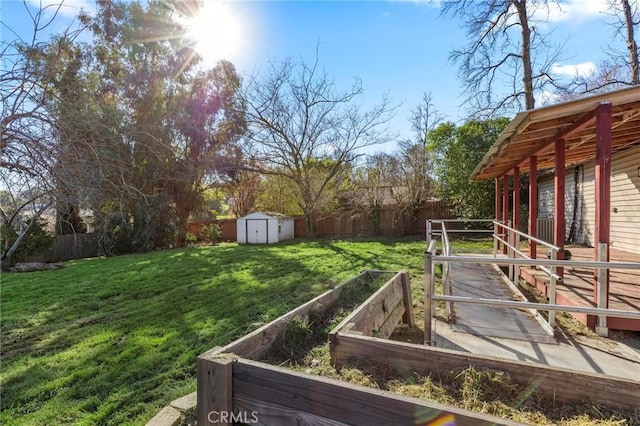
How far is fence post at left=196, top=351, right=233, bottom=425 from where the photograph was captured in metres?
1.33

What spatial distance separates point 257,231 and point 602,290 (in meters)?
13.8

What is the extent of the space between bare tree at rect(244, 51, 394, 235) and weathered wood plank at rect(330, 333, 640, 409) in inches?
556

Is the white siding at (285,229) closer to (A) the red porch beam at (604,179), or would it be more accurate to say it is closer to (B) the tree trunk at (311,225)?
(B) the tree trunk at (311,225)

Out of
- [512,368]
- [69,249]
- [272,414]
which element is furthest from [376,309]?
[69,249]

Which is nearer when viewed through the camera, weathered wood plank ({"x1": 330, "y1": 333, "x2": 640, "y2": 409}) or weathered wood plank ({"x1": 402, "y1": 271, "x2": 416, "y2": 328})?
weathered wood plank ({"x1": 330, "y1": 333, "x2": 640, "y2": 409})

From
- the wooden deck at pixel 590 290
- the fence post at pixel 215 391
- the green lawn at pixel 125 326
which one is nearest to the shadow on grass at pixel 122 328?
the green lawn at pixel 125 326

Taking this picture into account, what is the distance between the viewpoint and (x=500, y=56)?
1220 cm

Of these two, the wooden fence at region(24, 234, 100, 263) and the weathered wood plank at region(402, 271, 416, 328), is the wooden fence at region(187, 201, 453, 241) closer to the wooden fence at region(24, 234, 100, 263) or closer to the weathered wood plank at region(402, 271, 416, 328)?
the wooden fence at region(24, 234, 100, 263)

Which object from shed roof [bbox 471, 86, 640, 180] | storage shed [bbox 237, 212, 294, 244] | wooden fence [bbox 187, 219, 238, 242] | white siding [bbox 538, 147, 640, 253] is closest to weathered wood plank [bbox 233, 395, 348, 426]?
shed roof [bbox 471, 86, 640, 180]

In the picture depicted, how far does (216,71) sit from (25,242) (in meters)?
10.5

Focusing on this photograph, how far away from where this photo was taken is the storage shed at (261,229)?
1561 cm

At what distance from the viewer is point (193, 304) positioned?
4.88 metres

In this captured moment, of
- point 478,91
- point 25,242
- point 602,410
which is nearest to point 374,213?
point 478,91

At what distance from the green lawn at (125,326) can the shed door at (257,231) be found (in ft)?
23.8
